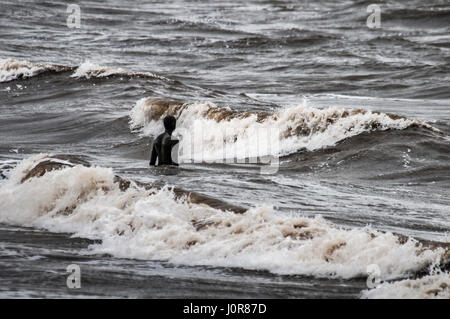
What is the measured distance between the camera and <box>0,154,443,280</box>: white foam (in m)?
10.1

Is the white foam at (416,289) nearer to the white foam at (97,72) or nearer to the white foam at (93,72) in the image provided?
the white foam at (97,72)

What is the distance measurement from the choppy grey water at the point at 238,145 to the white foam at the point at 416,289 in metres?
0.02

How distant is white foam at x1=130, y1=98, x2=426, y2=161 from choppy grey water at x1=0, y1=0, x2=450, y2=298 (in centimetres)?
5

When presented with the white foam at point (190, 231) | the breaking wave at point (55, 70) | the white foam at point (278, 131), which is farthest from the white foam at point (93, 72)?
the white foam at point (190, 231)

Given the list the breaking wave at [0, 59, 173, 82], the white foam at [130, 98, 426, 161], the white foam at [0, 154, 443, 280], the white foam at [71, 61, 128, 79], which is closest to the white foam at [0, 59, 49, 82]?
the breaking wave at [0, 59, 173, 82]

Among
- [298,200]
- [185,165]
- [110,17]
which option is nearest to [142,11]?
[110,17]

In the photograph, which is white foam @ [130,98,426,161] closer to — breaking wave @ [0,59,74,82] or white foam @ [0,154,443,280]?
white foam @ [0,154,443,280]

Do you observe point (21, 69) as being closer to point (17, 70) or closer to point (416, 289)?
point (17, 70)

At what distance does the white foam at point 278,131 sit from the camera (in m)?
19.0

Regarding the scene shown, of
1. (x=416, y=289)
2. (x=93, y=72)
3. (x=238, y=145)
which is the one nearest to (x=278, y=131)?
(x=238, y=145)

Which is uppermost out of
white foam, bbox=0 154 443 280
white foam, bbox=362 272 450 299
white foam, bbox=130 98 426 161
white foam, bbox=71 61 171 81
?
white foam, bbox=71 61 171 81

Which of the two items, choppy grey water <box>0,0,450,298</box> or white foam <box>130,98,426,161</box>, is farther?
white foam <box>130,98,426,161</box>

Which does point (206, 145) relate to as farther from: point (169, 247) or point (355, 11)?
point (355, 11)
